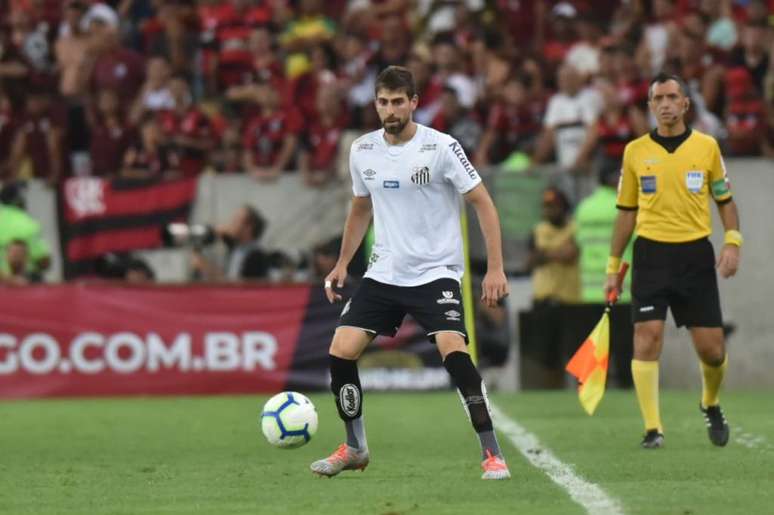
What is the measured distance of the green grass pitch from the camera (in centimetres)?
767

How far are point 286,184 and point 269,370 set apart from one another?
2.82m

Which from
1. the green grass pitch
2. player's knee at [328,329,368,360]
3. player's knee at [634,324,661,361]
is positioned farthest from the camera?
→ player's knee at [634,324,661,361]

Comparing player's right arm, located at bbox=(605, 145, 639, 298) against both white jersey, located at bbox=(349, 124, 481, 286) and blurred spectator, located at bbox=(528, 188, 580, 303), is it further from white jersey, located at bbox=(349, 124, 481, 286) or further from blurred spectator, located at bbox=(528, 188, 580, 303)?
blurred spectator, located at bbox=(528, 188, 580, 303)

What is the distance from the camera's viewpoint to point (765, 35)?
19.0 metres

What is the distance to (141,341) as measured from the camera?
1703 cm

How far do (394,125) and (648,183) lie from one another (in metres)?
2.44

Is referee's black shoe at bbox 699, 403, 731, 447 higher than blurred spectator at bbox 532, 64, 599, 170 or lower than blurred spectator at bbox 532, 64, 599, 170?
lower

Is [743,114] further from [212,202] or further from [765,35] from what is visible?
[212,202]

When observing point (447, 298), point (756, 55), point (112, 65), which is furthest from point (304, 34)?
point (447, 298)

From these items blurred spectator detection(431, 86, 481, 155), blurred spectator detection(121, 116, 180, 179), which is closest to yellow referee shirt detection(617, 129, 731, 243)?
blurred spectator detection(431, 86, 481, 155)

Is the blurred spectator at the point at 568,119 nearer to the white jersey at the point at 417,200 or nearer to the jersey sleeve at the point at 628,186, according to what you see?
the jersey sleeve at the point at 628,186

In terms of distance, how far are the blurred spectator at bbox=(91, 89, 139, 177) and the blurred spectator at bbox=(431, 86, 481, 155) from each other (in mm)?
3716

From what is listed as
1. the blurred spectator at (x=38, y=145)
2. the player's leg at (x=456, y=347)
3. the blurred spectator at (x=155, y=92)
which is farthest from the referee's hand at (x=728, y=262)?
the blurred spectator at (x=155, y=92)

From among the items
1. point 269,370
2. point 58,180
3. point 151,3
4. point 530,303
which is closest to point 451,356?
point 269,370
